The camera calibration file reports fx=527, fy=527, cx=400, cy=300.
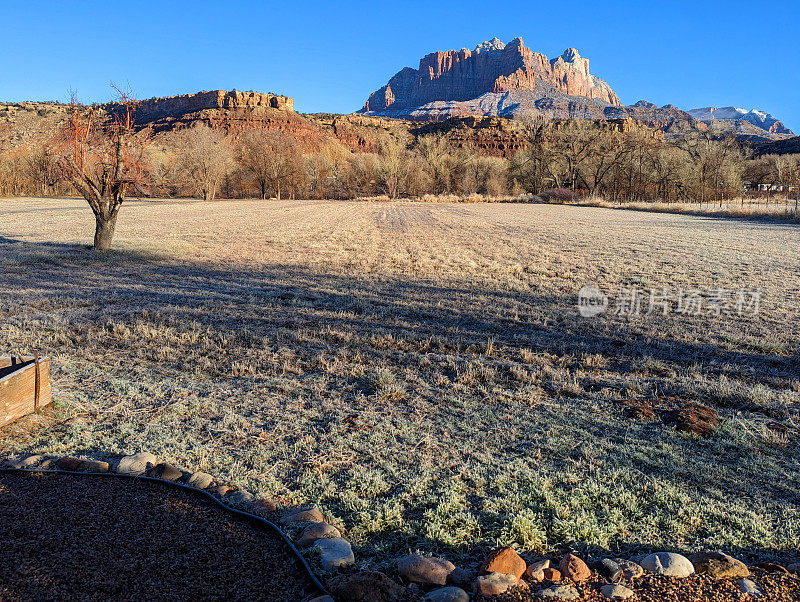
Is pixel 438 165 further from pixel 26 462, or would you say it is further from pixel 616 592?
pixel 616 592

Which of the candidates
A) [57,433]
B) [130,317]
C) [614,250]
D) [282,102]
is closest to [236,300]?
[130,317]

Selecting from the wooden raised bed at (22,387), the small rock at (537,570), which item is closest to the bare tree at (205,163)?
the wooden raised bed at (22,387)

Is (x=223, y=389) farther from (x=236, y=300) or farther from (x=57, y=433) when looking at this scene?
(x=236, y=300)

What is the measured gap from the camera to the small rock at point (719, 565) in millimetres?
2635

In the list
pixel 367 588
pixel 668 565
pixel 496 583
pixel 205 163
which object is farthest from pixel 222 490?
pixel 205 163

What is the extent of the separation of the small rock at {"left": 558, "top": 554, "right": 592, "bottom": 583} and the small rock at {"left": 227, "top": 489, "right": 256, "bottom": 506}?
186 centimetres

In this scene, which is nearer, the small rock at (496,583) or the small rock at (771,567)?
the small rock at (496,583)

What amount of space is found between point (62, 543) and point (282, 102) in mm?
166740

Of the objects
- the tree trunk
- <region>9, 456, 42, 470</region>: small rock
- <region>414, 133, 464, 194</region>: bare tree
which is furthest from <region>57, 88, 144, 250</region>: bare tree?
<region>414, 133, 464, 194</region>: bare tree

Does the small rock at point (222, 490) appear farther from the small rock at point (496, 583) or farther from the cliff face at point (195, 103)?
the cliff face at point (195, 103)

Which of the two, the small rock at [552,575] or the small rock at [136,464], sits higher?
the small rock at [552,575]

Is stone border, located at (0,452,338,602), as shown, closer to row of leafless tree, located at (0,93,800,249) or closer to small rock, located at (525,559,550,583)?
small rock, located at (525,559,550,583)

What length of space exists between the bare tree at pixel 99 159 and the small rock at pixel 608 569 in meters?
15.7

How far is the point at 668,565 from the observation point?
266 cm
